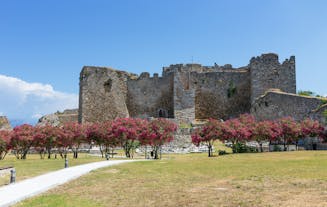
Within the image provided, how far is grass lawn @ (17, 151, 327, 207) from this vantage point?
10094 millimetres

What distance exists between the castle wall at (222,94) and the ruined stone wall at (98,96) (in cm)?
1037

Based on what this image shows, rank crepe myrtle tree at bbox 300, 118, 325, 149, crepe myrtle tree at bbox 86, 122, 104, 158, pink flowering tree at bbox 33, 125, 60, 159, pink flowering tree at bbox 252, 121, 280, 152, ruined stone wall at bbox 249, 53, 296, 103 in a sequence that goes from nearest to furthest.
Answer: crepe myrtle tree at bbox 86, 122, 104, 158
pink flowering tree at bbox 252, 121, 280, 152
pink flowering tree at bbox 33, 125, 60, 159
crepe myrtle tree at bbox 300, 118, 325, 149
ruined stone wall at bbox 249, 53, 296, 103

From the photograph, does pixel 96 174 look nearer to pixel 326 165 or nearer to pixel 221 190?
pixel 221 190

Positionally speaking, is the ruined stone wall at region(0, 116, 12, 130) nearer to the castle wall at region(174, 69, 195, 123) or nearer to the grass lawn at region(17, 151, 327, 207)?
the castle wall at region(174, 69, 195, 123)

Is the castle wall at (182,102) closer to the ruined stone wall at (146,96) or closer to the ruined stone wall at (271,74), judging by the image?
the ruined stone wall at (146,96)

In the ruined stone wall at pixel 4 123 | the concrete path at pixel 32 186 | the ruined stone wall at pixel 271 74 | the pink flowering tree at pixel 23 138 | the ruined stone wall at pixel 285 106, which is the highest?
the ruined stone wall at pixel 271 74

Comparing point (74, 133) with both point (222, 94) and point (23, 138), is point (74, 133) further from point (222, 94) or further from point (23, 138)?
point (222, 94)

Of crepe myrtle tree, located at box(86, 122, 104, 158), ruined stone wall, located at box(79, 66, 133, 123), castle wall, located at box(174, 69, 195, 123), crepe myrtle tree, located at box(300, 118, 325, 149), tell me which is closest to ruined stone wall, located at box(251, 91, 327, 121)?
crepe myrtle tree, located at box(300, 118, 325, 149)

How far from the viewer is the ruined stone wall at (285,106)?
117 feet

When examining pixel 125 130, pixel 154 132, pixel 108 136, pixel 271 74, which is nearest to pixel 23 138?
pixel 108 136

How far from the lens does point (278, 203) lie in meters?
9.45

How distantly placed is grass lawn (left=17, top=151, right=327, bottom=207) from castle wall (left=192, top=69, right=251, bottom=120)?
98.5ft

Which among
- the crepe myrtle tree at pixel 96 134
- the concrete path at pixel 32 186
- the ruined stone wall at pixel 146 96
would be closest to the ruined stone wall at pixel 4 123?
the ruined stone wall at pixel 146 96

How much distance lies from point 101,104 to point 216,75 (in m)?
15.3
